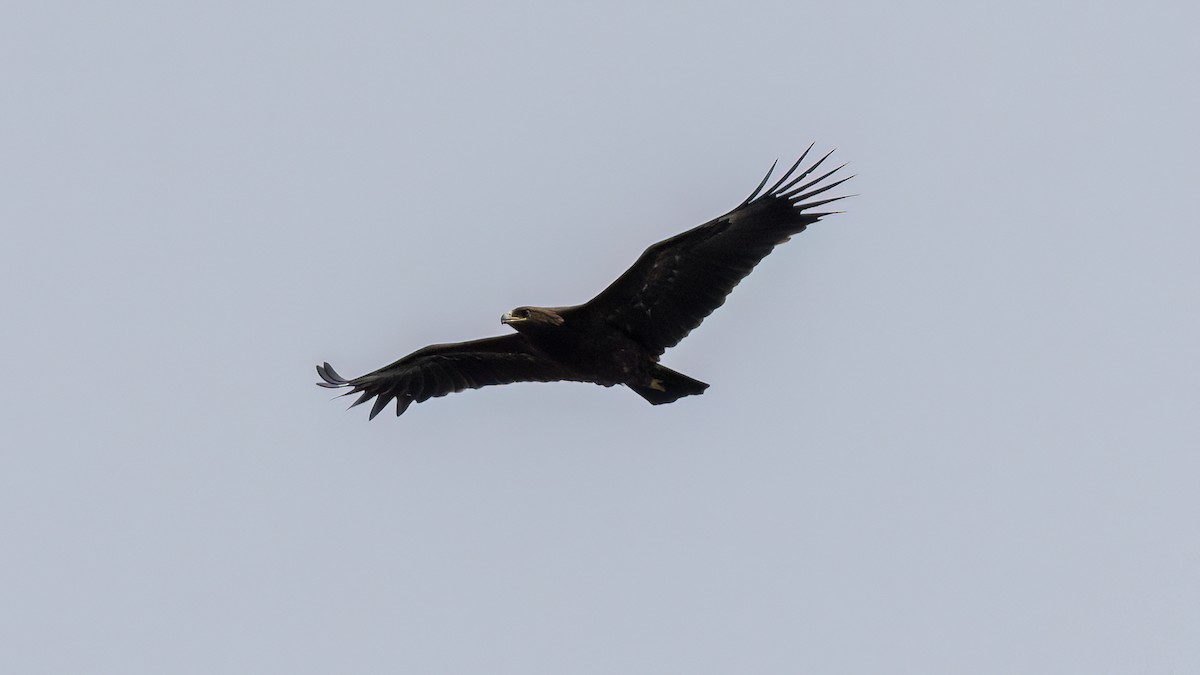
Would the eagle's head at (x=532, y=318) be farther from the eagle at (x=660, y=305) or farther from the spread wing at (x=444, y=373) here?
the spread wing at (x=444, y=373)

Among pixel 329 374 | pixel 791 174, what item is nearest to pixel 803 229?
pixel 791 174

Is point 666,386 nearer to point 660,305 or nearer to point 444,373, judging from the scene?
point 660,305

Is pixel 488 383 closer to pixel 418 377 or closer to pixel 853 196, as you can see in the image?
pixel 418 377

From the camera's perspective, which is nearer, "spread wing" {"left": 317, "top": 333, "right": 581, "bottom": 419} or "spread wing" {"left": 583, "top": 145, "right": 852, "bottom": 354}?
"spread wing" {"left": 583, "top": 145, "right": 852, "bottom": 354}

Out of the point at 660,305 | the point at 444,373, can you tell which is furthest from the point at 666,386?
the point at 444,373

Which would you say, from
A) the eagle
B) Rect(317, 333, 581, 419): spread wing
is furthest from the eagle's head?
Rect(317, 333, 581, 419): spread wing

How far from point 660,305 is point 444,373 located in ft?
9.49

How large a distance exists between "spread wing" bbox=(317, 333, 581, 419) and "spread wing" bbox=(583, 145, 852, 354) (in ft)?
4.78

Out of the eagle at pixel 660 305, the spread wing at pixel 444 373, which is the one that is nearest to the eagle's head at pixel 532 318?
the eagle at pixel 660 305

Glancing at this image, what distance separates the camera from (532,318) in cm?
1491

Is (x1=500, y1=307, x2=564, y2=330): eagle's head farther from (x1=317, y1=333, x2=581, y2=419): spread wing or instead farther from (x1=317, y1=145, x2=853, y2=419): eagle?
(x1=317, y1=333, x2=581, y2=419): spread wing

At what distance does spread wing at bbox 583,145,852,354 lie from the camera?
14.6m

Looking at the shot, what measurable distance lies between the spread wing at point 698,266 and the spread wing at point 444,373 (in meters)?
1.46

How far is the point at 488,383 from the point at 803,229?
158 inches
